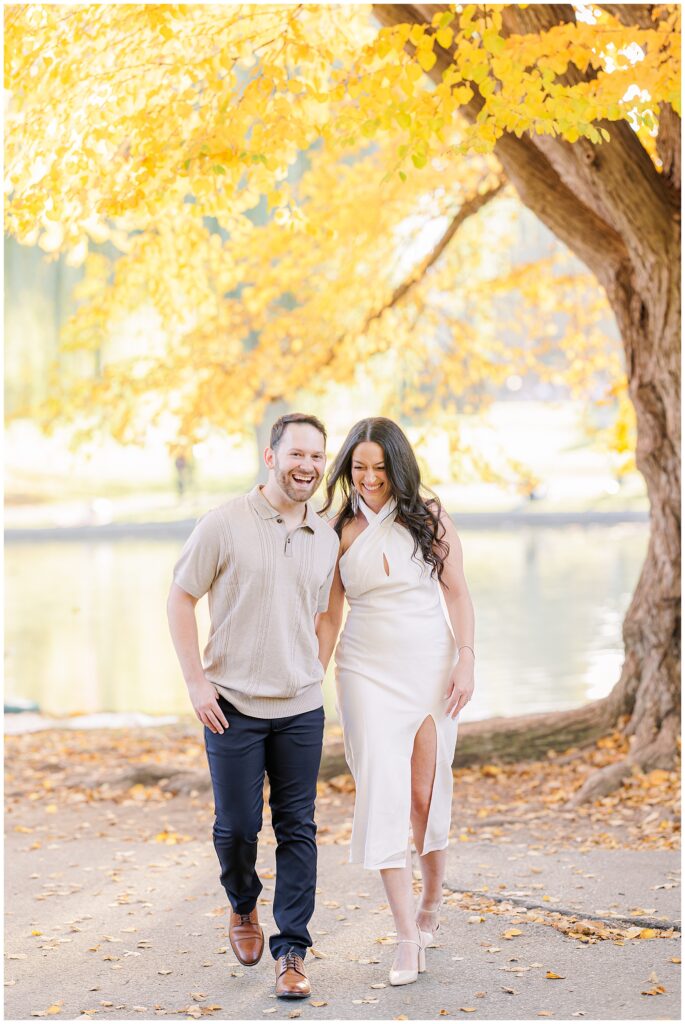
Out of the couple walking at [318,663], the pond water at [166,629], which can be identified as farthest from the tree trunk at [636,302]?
the pond water at [166,629]

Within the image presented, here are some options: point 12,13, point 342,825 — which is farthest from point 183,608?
point 12,13

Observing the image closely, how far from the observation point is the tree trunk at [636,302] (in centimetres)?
623

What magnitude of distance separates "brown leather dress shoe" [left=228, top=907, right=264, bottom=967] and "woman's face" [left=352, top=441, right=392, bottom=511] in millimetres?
1441

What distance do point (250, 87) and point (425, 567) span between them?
296 cm

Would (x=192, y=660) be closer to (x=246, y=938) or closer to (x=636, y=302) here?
(x=246, y=938)

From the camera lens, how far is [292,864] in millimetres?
3768

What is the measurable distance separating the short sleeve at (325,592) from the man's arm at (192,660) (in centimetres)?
42

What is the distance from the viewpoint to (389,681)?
3.90m

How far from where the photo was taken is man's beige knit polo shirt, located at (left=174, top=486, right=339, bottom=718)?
12.3ft

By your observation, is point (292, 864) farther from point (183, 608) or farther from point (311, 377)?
point (311, 377)

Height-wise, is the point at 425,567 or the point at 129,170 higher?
the point at 129,170

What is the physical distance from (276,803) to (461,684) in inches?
28.4

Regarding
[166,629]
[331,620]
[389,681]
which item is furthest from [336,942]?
[166,629]

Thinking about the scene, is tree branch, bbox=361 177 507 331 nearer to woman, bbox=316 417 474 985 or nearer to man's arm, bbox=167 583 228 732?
woman, bbox=316 417 474 985
